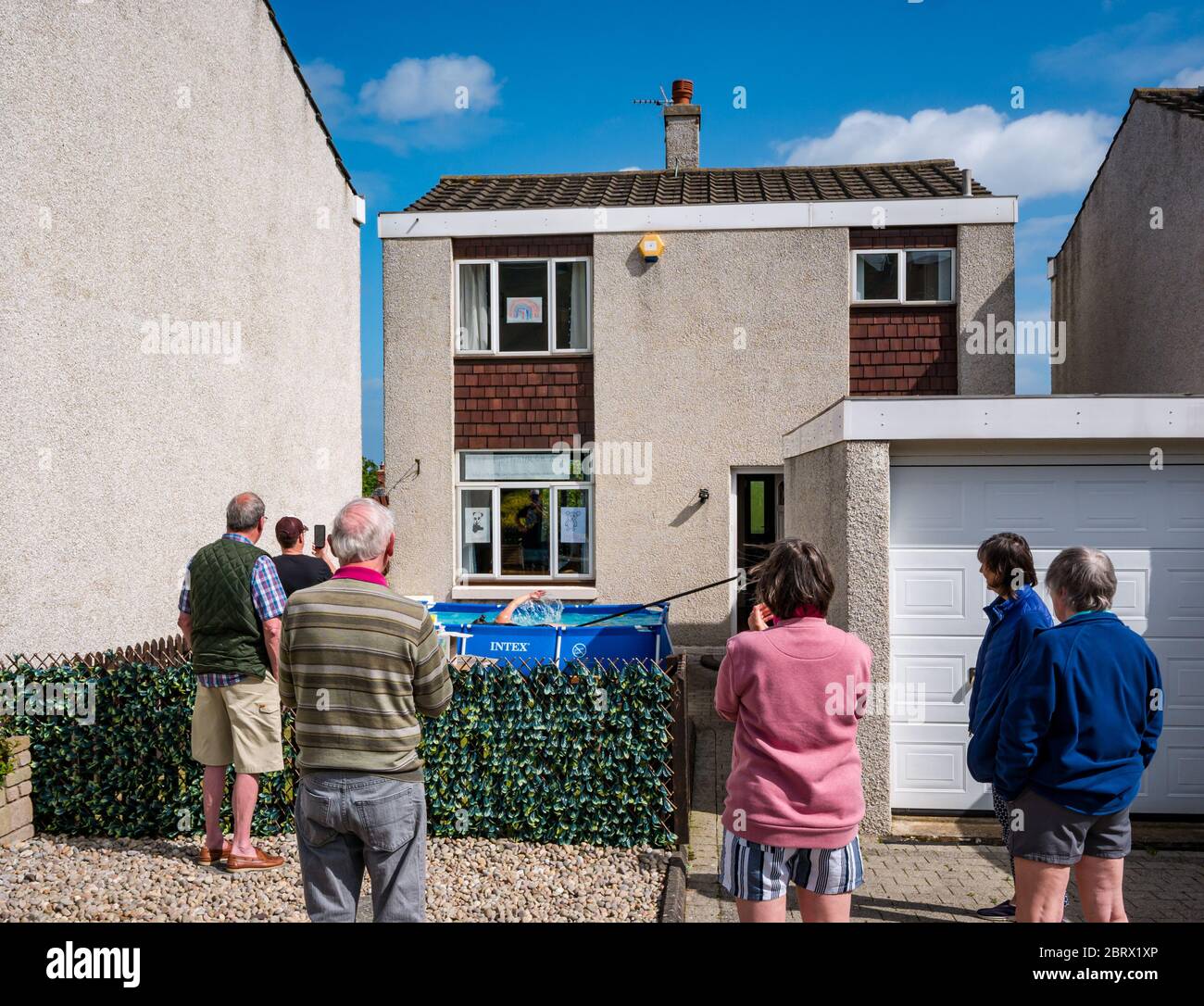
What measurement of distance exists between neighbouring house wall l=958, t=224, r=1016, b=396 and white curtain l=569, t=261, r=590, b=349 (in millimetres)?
5081

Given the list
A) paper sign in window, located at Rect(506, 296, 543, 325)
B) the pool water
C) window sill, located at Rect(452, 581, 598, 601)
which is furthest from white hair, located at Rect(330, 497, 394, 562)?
paper sign in window, located at Rect(506, 296, 543, 325)

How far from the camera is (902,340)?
1220 centimetres

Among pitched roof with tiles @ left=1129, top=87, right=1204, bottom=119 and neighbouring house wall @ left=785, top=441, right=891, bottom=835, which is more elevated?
pitched roof with tiles @ left=1129, top=87, right=1204, bottom=119

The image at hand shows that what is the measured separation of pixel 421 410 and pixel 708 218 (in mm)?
4817

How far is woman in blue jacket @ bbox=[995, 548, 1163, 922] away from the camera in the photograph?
10.3 feet

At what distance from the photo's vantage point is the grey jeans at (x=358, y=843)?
9.79ft

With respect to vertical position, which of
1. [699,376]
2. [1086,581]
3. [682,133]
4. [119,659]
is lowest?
[119,659]

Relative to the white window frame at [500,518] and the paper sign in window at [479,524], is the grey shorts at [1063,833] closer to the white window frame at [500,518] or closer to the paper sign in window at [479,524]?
the white window frame at [500,518]

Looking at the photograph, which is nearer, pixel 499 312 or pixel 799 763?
pixel 799 763

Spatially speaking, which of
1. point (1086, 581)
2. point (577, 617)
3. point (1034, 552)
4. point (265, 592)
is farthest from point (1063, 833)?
point (577, 617)

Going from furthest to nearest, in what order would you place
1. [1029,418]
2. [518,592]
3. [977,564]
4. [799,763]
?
[518,592] → [977,564] → [1029,418] → [799,763]

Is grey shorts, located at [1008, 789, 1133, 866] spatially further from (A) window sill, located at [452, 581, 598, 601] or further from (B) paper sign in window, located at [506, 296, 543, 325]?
(B) paper sign in window, located at [506, 296, 543, 325]

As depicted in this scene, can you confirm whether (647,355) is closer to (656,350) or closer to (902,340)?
(656,350)

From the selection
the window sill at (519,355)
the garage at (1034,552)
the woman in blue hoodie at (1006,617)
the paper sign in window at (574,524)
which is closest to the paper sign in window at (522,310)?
the window sill at (519,355)
